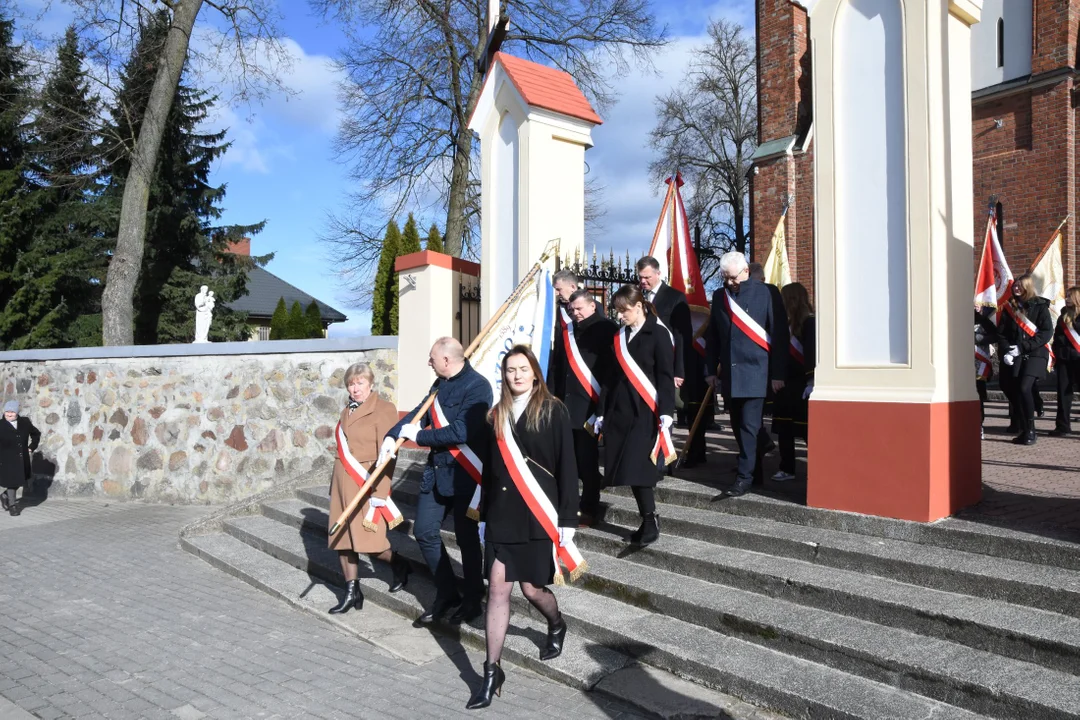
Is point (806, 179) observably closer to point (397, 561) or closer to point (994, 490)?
point (994, 490)

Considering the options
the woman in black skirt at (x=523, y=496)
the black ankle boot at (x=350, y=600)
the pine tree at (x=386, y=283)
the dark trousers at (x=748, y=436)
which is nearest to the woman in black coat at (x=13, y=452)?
the black ankle boot at (x=350, y=600)

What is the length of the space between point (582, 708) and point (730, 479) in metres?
3.06

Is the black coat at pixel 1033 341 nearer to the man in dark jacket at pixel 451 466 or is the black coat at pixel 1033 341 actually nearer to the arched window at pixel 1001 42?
the man in dark jacket at pixel 451 466

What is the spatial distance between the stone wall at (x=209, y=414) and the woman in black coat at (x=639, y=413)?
5364 mm

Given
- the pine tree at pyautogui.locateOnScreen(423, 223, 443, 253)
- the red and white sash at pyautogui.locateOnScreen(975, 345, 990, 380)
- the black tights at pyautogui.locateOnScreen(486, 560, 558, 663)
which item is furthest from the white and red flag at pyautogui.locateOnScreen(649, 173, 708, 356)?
the pine tree at pyautogui.locateOnScreen(423, 223, 443, 253)

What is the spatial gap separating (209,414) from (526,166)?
5326 mm

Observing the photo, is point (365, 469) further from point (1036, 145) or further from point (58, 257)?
point (58, 257)

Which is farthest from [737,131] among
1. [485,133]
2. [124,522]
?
[124,522]

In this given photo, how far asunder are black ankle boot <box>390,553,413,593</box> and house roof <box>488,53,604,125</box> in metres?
4.96

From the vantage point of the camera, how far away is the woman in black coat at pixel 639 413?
18.5ft

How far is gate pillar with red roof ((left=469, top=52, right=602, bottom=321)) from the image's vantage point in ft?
29.8

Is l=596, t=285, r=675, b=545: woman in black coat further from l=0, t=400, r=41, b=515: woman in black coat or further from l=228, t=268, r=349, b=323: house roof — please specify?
l=228, t=268, r=349, b=323: house roof

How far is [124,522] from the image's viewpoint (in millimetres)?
10203

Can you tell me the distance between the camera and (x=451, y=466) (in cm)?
525
